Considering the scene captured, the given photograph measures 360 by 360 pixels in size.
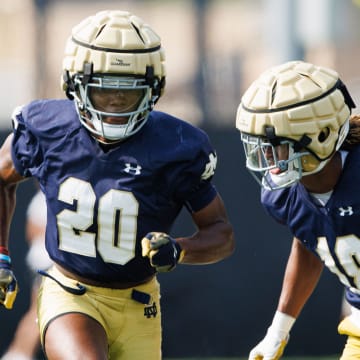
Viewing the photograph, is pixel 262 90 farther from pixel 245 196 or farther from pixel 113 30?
pixel 245 196

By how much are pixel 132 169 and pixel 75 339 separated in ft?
2.27

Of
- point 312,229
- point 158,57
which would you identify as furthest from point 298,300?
point 158,57

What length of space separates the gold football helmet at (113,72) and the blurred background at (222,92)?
2.55 m

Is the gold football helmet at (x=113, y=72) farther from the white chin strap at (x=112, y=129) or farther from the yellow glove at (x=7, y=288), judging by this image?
the yellow glove at (x=7, y=288)

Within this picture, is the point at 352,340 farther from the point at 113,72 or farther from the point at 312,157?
Answer: the point at 113,72

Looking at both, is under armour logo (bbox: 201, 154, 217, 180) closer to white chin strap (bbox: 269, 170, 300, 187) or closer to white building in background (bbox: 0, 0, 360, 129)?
white chin strap (bbox: 269, 170, 300, 187)

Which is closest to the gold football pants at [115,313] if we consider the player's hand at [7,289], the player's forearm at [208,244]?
the player's hand at [7,289]

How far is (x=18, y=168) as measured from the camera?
16.2ft

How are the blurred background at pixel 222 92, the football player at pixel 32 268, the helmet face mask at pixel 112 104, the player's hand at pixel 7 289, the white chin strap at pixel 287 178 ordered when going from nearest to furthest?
the white chin strap at pixel 287 178, the helmet face mask at pixel 112 104, the player's hand at pixel 7 289, the football player at pixel 32 268, the blurred background at pixel 222 92

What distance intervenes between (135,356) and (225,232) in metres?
0.59

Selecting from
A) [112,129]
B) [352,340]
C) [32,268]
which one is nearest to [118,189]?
[112,129]

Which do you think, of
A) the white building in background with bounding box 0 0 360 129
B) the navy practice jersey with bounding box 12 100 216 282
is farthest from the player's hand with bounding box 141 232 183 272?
the white building in background with bounding box 0 0 360 129

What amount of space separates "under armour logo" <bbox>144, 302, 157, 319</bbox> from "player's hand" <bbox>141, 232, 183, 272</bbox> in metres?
0.43

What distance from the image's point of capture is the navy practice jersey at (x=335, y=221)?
4.63 m
